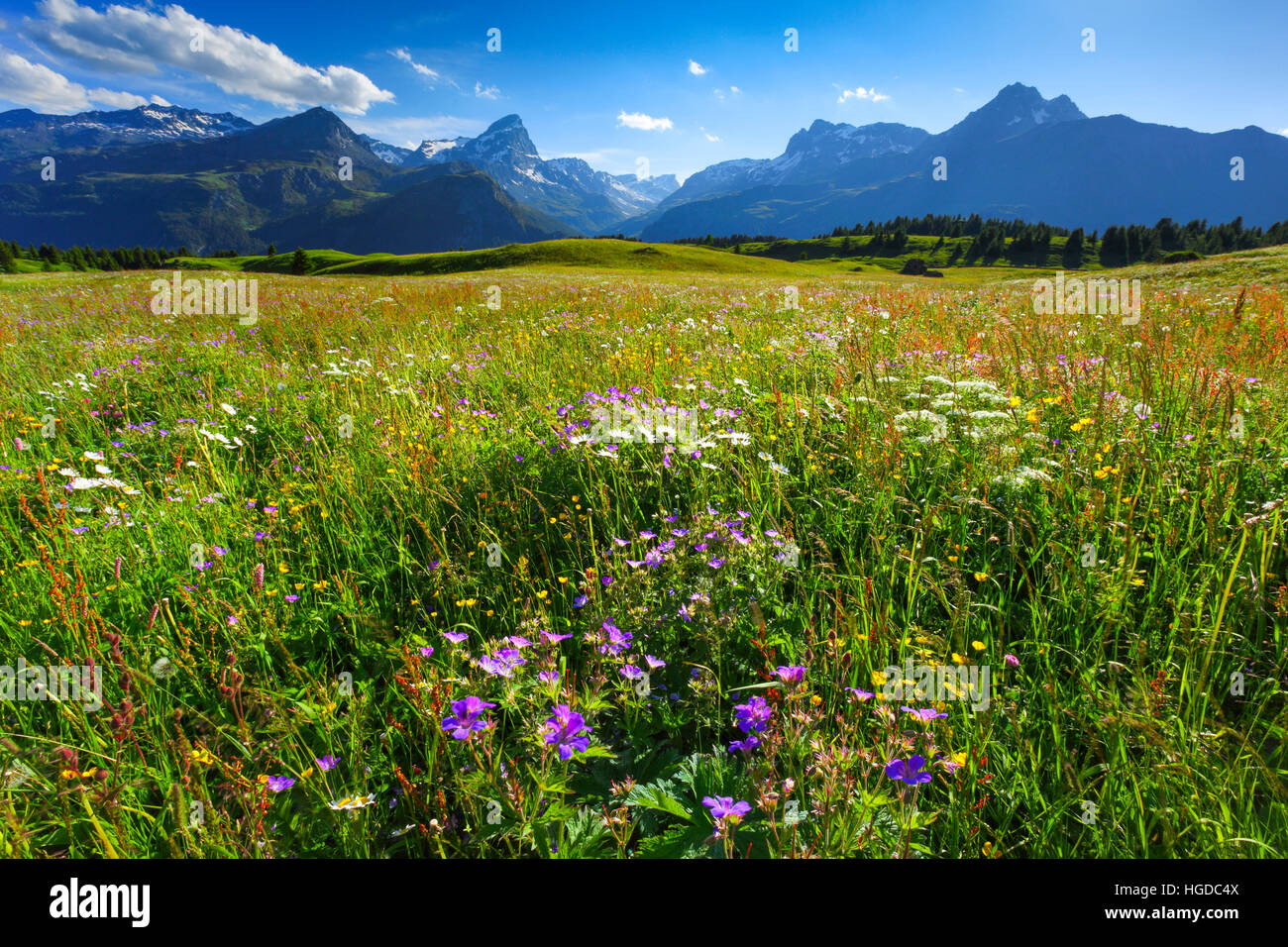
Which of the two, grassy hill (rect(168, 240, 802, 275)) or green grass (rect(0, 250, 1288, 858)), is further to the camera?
grassy hill (rect(168, 240, 802, 275))

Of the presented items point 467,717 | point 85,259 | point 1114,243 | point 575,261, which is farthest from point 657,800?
point 85,259

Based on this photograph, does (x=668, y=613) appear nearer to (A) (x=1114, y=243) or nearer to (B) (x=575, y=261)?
(B) (x=575, y=261)

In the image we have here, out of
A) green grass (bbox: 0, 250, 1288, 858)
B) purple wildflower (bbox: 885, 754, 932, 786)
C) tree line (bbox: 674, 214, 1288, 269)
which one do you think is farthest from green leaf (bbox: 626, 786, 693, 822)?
tree line (bbox: 674, 214, 1288, 269)

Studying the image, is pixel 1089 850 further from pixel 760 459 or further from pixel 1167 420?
pixel 1167 420

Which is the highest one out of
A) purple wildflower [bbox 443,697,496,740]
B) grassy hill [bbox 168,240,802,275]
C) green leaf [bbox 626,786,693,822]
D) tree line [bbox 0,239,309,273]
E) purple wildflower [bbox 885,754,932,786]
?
tree line [bbox 0,239,309,273]

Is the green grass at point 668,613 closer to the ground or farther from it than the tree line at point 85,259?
closer to the ground

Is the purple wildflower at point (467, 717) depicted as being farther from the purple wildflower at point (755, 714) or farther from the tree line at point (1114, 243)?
the tree line at point (1114, 243)

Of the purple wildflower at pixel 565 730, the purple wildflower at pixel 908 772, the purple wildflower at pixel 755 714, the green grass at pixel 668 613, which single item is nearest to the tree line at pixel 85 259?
the green grass at pixel 668 613

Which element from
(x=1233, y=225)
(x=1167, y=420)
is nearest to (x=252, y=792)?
(x=1167, y=420)

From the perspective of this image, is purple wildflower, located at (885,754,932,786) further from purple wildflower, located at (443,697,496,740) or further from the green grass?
purple wildflower, located at (443,697,496,740)

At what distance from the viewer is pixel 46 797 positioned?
1.76m

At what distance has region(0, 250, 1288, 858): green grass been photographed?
5.27 feet

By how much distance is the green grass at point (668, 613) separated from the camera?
1.61 meters

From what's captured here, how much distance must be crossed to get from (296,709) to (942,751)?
7.71 ft
